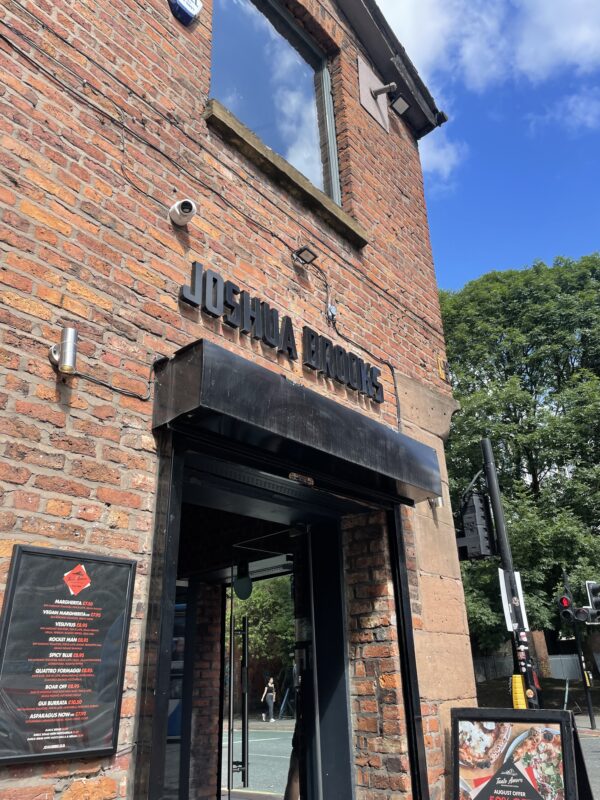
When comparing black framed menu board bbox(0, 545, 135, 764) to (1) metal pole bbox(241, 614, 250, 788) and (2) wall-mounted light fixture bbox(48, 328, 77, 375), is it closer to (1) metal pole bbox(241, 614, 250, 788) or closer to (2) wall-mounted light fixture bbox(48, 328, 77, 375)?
(2) wall-mounted light fixture bbox(48, 328, 77, 375)

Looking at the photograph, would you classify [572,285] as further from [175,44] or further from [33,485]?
[33,485]

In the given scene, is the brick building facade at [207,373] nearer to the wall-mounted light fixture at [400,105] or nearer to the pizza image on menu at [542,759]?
the pizza image on menu at [542,759]

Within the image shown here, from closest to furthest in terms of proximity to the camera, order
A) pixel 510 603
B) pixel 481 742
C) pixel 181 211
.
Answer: pixel 181 211, pixel 481 742, pixel 510 603

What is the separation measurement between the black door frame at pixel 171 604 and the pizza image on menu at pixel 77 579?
0.34m

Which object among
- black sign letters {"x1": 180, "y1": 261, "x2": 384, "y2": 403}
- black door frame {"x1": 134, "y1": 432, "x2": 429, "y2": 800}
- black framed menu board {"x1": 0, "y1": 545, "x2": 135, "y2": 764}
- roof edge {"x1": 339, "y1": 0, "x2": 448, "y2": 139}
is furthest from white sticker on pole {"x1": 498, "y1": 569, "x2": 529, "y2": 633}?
black framed menu board {"x1": 0, "y1": 545, "x2": 135, "y2": 764}

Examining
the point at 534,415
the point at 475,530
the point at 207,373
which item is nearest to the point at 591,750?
the point at 475,530

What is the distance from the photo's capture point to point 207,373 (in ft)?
9.37

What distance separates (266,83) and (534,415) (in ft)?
48.9

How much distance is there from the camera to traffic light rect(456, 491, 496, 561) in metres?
6.32

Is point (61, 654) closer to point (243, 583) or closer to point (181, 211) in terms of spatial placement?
point (181, 211)

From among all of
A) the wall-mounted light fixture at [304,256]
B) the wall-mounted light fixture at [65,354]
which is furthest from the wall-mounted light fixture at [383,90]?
the wall-mounted light fixture at [65,354]

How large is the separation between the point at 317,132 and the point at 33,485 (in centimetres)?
434

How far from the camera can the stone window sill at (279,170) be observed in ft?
13.2

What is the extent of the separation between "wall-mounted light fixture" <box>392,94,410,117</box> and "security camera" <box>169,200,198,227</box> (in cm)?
382
